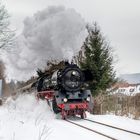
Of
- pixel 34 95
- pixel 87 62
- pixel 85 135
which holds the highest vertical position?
pixel 87 62

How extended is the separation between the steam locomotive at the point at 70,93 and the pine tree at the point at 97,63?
324 inches

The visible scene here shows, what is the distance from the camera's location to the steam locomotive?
19.3 meters

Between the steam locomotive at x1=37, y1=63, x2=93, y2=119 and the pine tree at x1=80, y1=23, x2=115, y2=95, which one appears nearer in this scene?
the steam locomotive at x1=37, y1=63, x2=93, y2=119

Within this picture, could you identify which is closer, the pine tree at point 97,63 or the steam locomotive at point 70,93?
the steam locomotive at point 70,93

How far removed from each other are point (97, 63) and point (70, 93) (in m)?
10.6

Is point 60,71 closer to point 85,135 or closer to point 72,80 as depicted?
point 72,80

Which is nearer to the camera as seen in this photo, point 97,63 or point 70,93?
point 70,93

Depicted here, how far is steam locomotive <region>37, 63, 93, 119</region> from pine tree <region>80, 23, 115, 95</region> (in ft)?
27.0

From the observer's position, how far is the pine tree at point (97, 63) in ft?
95.9

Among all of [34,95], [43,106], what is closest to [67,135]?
[43,106]

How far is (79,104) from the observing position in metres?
19.4

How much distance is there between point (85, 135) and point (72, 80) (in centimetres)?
717

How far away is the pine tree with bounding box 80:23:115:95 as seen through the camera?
29.2 metres

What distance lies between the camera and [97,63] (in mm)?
29891
